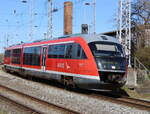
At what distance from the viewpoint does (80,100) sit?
39.4ft

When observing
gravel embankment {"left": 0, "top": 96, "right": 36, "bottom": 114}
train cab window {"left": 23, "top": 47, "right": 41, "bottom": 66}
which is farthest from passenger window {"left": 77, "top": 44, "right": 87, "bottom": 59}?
train cab window {"left": 23, "top": 47, "right": 41, "bottom": 66}

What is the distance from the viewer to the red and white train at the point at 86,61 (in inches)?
501

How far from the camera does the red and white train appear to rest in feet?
41.8

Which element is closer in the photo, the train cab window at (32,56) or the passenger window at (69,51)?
the passenger window at (69,51)

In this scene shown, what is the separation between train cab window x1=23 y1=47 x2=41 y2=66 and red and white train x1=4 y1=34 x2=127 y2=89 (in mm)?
1617

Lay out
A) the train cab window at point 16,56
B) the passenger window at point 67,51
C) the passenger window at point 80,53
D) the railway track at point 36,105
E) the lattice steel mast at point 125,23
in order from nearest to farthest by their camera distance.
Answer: the railway track at point 36,105
the passenger window at point 80,53
the passenger window at point 67,51
the lattice steel mast at point 125,23
the train cab window at point 16,56

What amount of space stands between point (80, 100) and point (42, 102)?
1.85 meters

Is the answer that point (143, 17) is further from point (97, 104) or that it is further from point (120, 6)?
point (97, 104)

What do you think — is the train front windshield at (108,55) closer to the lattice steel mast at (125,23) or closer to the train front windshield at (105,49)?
the train front windshield at (105,49)

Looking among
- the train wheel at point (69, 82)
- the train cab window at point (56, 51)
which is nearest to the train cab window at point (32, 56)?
the train cab window at point (56, 51)

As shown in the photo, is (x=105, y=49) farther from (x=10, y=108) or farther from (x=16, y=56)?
(x=16, y=56)

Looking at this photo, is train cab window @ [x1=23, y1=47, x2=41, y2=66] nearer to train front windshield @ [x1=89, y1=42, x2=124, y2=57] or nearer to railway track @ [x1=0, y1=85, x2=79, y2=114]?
railway track @ [x1=0, y1=85, x2=79, y2=114]

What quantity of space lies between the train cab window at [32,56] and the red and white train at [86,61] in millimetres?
1617

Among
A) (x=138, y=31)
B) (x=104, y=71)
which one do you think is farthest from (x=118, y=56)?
(x=138, y=31)
